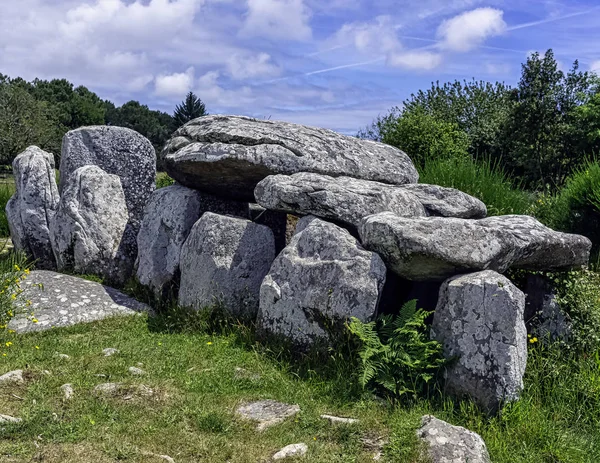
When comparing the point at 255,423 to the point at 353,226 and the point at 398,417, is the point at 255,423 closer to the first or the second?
the point at 398,417

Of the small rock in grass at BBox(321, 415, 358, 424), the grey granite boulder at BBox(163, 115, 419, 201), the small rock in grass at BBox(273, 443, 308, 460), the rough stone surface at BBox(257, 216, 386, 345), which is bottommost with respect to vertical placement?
the small rock in grass at BBox(273, 443, 308, 460)

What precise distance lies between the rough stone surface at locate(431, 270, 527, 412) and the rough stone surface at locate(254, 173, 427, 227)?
79.7 inches

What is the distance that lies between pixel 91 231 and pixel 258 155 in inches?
154

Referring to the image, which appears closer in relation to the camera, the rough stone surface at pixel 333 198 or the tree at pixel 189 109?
the rough stone surface at pixel 333 198

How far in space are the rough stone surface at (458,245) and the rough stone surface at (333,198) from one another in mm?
496

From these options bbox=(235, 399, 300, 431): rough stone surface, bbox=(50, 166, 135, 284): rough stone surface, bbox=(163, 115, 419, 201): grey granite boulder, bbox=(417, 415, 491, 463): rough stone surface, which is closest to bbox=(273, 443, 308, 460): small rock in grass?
bbox=(235, 399, 300, 431): rough stone surface

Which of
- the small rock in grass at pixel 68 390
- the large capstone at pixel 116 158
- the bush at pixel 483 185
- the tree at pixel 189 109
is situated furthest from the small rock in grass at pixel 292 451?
the tree at pixel 189 109

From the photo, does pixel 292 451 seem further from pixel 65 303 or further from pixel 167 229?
pixel 167 229

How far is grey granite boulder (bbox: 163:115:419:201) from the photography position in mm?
9695

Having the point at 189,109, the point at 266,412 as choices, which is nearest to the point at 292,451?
the point at 266,412

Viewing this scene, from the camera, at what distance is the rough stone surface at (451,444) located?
536 centimetres

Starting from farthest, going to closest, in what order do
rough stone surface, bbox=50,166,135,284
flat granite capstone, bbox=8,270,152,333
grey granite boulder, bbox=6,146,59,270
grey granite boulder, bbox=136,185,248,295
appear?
grey granite boulder, bbox=6,146,59,270 → rough stone surface, bbox=50,166,135,284 → grey granite boulder, bbox=136,185,248,295 → flat granite capstone, bbox=8,270,152,333

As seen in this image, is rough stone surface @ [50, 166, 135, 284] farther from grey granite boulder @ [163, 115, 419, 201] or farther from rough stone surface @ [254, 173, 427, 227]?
rough stone surface @ [254, 173, 427, 227]

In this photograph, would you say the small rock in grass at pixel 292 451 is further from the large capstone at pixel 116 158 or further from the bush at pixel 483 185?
the large capstone at pixel 116 158
